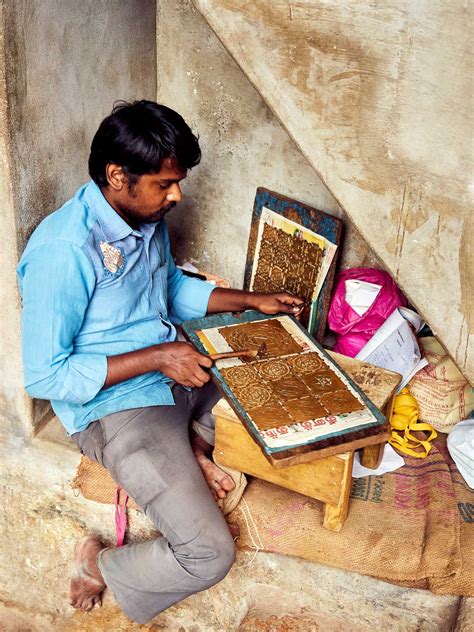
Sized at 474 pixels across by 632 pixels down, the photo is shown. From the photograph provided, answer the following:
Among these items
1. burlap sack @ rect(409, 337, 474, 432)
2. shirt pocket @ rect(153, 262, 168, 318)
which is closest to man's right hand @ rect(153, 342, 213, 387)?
shirt pocket @ rect(153, 262, 168, 318)

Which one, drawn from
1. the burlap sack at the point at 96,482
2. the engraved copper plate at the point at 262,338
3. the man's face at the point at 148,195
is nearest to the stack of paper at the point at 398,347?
the engraved copper plate at the point at 262,338

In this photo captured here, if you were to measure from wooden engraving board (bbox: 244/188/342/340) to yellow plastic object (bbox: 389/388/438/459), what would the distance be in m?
0.49

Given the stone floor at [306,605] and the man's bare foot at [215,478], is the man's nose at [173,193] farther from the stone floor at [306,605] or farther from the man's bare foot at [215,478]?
the stone floor at [306,605]

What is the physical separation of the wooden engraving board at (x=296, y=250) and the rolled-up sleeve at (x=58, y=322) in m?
1.12

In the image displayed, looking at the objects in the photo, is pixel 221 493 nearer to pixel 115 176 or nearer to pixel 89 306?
pixel 89 306

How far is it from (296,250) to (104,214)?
1070 mm

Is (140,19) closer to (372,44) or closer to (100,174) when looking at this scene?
(100,174)

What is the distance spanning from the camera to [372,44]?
2184 millimetres

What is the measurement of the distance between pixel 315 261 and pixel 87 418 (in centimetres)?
121

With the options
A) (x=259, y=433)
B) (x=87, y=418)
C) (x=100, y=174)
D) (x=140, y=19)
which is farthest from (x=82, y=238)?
(x=140, y=19)

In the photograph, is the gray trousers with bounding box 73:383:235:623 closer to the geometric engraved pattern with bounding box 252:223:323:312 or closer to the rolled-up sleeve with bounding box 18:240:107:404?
the rolled-up sleeve with bounding box 18:240:107:404

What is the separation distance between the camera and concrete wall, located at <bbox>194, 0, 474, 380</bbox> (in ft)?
7.00

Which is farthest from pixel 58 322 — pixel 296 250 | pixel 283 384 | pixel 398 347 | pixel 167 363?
pixel 398 347

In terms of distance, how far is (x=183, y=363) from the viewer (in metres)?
2.58
